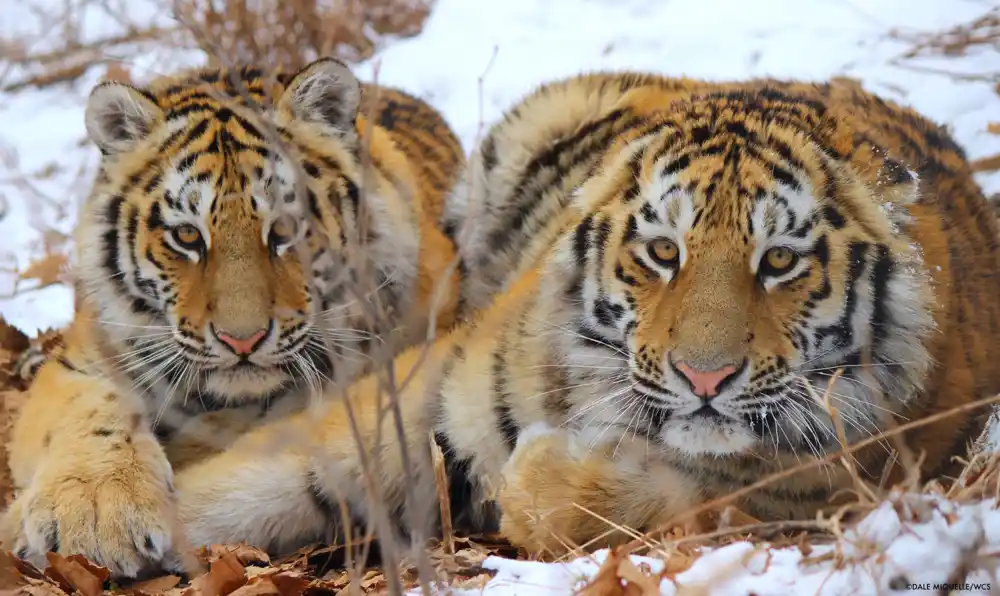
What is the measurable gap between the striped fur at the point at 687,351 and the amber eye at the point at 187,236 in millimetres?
449

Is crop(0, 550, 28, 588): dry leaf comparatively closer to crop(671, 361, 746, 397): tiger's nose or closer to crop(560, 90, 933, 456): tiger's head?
crop(560, 90, 933, 456): tiger's head

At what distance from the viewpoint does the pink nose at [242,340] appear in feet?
7.42

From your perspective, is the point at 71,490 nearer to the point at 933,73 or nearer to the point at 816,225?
the point at 816,225

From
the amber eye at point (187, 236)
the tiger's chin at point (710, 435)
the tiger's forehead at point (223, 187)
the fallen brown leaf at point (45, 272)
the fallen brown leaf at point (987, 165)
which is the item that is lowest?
the tiger's chin at point (710, 435)

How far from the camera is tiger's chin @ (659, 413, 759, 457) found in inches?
76.7

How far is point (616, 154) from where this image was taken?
232 centimetres

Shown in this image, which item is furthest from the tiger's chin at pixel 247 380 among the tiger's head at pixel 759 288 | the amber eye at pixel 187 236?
the tiger's head at pixel 759 288

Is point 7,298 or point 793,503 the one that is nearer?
point 793,503

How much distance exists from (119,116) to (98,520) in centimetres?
94

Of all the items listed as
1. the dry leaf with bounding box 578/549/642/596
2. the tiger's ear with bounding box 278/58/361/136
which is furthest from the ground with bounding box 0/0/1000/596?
the tiger's ear with bounding box 278/58/361/136

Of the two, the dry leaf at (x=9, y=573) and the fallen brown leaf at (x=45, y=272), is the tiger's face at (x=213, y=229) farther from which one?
the fallen brown leaf at (x=45, y=272)

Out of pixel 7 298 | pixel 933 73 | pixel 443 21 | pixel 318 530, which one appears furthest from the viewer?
pixel 443 21

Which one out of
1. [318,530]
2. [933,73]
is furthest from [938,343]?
[933,73]

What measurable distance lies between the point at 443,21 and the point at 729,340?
4.08 m
